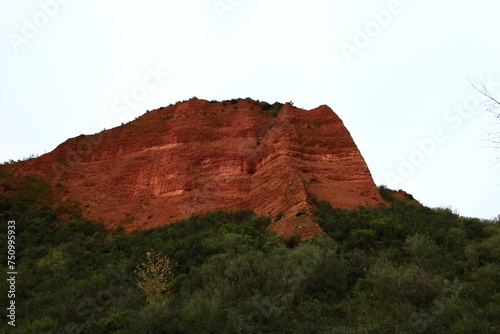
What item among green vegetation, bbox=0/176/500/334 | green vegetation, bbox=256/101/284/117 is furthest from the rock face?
green vegetation, bbox=0/176/500/334

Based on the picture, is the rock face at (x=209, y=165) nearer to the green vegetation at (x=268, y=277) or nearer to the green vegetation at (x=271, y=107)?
the green vegetation at (x=271, y=107)

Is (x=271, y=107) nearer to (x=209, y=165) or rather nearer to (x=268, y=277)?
(x=209, y=165)

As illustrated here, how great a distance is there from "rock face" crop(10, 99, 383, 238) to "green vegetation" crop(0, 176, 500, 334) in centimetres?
206

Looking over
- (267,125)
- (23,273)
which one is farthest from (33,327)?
(267,125)

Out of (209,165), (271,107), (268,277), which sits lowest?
(268,277)

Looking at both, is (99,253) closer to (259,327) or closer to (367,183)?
(259,327)

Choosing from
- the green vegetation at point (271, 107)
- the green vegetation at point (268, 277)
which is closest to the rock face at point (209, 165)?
the green vegetation at point (271, 107)

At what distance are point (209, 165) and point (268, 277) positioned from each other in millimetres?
14803

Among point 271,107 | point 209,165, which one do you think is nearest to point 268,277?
point 209,165

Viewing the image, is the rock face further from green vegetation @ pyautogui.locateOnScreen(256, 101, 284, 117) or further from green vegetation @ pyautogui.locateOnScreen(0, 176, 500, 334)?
green vegetation @ pyautogui.locateOnScreen(0, 176, 500, 334)

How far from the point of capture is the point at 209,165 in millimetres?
28109

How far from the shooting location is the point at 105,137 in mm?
32500

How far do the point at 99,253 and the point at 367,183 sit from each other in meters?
15.8

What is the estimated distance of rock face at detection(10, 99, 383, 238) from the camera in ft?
78.5
